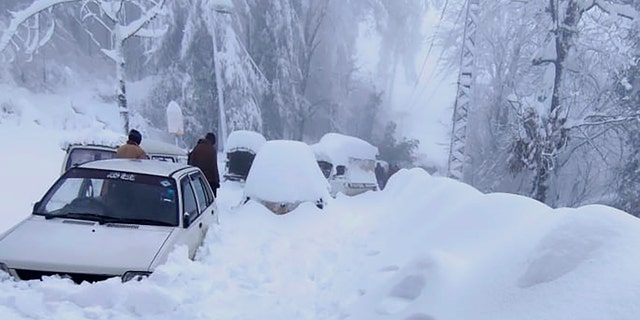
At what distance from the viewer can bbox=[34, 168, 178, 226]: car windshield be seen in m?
4.47

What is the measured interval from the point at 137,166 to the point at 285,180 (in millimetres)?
3902

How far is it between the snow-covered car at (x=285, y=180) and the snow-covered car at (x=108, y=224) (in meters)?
2.97

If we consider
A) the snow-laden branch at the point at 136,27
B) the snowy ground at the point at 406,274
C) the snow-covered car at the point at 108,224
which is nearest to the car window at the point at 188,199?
the snow-covered car at the point at 108,224

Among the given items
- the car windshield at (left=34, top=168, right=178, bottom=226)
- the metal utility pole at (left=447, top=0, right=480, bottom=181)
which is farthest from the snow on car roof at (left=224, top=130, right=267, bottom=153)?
the car windshield at (left=34, top=168, right=178, bottom=226)

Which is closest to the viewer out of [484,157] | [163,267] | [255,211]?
[163,267]

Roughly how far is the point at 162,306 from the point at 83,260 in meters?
0.76

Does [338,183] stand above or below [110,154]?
below

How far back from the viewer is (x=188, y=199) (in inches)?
204

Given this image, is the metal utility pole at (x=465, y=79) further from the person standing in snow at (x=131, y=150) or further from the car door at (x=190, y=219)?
the car door at (x=190, y=219)

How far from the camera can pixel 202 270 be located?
14.8 ft

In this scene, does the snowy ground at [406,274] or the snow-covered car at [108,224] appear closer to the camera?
the snowy ground at [406,274]

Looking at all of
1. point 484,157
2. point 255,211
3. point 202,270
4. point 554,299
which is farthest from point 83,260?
point 484,157

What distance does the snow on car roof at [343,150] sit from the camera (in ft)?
47.9

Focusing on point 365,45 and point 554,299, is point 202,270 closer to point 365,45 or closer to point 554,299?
Answer: point 554,299
